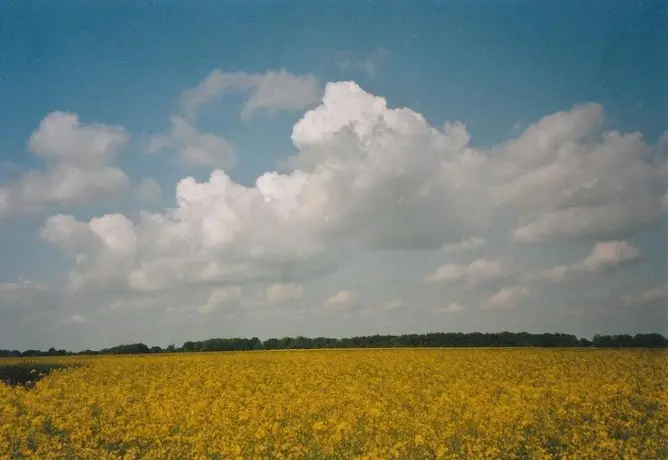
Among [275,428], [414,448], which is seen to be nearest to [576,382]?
[414,448]

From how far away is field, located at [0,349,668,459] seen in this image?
35.6 ft

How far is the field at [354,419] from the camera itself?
35.6ft

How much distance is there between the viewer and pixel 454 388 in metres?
16.5

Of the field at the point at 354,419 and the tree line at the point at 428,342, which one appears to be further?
the tree line at the point at 428,342

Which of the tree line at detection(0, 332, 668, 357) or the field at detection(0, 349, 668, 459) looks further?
the tree line at detection(0, 332, 668, 357)

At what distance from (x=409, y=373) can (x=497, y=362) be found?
5.84 m

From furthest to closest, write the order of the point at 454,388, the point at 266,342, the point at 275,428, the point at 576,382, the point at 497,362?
the point at 266,342 < the point at 497,362 < the point at 576,382 < the point at 454,388 < the point at 275,428

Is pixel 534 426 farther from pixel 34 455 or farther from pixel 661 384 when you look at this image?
pixel 34 455

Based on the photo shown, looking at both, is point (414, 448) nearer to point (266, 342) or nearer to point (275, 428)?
point (275, 428)

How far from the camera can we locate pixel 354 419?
39.8 feet

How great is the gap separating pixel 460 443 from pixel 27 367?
30218 millimetres

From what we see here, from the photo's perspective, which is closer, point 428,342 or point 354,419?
point 354,419

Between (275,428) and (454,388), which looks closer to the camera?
(275,428)

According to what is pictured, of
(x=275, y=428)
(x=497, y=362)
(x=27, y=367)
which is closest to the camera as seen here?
(x=275, y=428)
